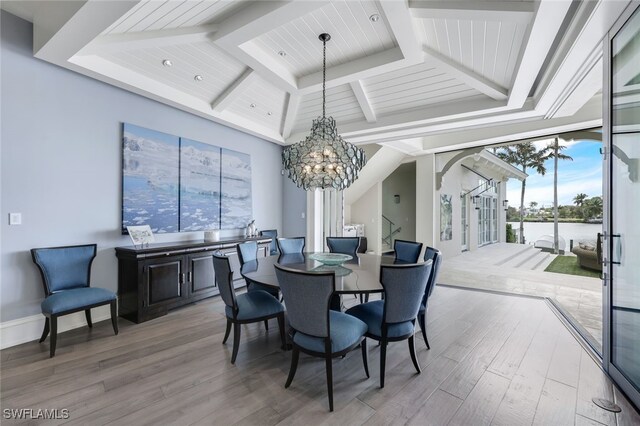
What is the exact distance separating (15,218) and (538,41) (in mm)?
5276

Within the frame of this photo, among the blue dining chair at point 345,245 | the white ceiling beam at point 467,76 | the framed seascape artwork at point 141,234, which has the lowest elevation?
the blue dining chair at point 345,245

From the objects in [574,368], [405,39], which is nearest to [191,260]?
[405,39]

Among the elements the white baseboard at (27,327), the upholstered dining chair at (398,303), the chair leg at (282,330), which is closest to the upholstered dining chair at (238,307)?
the chair leg at (282,330)

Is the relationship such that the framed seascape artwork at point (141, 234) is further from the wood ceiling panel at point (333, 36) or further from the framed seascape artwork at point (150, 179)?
the wood ceiling panel at point (333, 36)

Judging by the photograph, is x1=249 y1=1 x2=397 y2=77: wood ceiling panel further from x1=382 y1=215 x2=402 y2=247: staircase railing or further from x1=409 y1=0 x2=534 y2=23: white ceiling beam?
x1=382 y1=215 x2=402 y2=247: staircase railing

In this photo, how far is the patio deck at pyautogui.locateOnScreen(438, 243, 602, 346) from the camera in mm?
3955

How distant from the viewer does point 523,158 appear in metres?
12.0

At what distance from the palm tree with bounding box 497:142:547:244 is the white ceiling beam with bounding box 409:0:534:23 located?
36.0ft

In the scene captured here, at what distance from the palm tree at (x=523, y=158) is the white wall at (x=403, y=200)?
4535 millimetres

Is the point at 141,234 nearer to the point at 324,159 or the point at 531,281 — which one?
the point at 324,159

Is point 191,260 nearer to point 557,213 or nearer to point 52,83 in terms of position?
point 52,83

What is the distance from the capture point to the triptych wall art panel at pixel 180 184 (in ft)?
12.2
